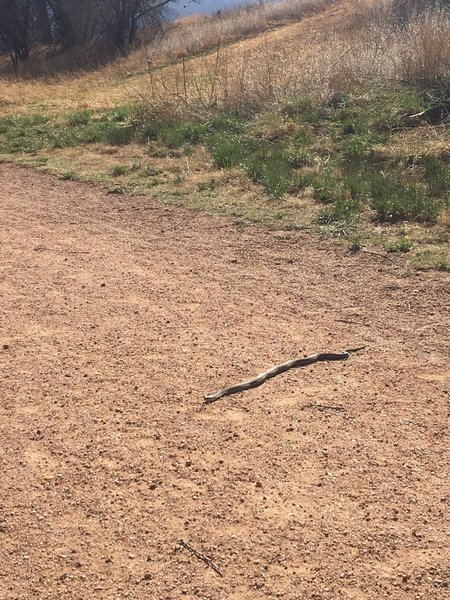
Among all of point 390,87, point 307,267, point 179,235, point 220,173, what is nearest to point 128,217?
point 179,235

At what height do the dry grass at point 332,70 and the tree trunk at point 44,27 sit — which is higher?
the tree trunk at point 44,27

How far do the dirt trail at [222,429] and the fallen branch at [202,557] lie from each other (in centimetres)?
2

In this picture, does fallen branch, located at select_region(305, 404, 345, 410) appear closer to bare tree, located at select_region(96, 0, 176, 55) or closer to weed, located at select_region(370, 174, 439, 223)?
weed, located at select_region(370, 174, 439, 223)

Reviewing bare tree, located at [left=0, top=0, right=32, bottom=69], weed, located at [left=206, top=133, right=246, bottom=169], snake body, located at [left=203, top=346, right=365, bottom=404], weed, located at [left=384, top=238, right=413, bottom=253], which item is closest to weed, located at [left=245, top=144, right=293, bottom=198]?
weed, located at [left=206, top=133, right=246, bottom=169]

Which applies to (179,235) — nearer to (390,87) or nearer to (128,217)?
(128,217)

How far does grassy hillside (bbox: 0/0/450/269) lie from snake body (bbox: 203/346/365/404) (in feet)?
5.40

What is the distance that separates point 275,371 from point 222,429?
62 centimetres

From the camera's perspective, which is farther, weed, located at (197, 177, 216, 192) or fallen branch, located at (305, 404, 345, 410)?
weed, located at (197, 177, 216, 192)

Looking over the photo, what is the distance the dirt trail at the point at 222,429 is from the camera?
2650 millimetres

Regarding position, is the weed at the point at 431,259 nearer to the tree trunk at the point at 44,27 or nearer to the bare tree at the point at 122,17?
the bare tree at the point at 122,17

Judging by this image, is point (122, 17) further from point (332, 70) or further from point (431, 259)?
point (431, 259)

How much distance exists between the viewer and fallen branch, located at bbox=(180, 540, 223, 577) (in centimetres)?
262

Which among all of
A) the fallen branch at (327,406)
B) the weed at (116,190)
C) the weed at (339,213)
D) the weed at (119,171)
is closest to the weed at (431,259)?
the weed at (339,213)

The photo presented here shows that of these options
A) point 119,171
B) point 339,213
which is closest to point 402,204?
point 339,213
